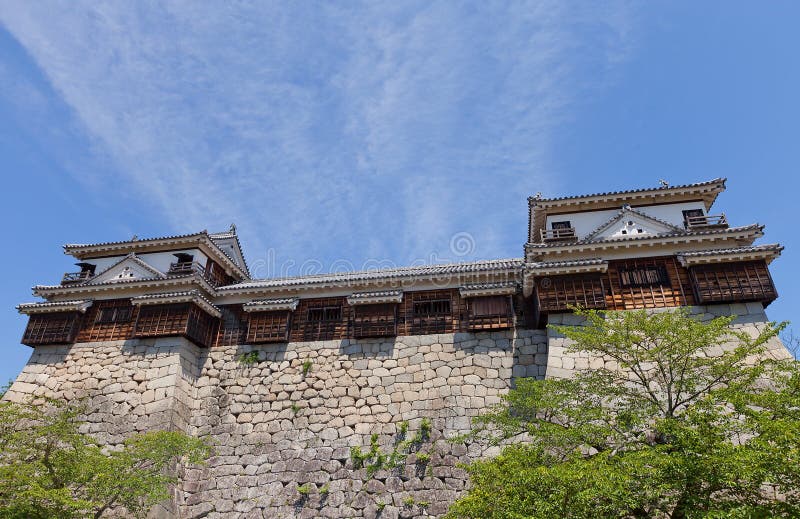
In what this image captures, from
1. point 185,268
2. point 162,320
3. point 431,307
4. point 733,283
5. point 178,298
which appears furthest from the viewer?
point 185,268

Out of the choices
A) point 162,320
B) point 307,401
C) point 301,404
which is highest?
point 162,320

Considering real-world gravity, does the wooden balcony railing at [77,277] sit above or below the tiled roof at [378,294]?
above

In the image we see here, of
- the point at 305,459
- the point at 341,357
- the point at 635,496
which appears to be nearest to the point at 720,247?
the point at 635,496

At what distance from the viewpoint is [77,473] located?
47.0 feet

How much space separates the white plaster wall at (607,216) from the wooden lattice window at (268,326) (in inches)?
420

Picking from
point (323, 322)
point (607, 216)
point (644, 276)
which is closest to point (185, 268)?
point (323, 322)

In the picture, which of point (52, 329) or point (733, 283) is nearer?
point (733, 283)

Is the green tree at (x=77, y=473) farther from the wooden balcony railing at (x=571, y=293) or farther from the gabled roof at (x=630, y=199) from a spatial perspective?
the gabled roof at (x=630, y=199)

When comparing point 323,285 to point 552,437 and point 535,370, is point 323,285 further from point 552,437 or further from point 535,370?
point 552,437

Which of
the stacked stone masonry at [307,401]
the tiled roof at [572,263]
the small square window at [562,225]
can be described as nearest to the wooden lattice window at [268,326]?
the stacked stone masonry at [307,401]

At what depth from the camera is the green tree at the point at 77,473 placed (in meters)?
13.6

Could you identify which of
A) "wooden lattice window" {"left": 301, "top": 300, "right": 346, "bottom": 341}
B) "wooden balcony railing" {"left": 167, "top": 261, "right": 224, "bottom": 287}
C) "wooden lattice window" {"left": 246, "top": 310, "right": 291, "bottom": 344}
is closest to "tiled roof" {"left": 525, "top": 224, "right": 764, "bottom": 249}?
"wooden lattice window" {"left": 301, "top": 300, "right": 346, "bottom": 341}

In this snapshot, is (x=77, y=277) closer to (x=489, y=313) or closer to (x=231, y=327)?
(x=231, y=327)

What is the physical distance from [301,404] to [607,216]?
12.9 meters
